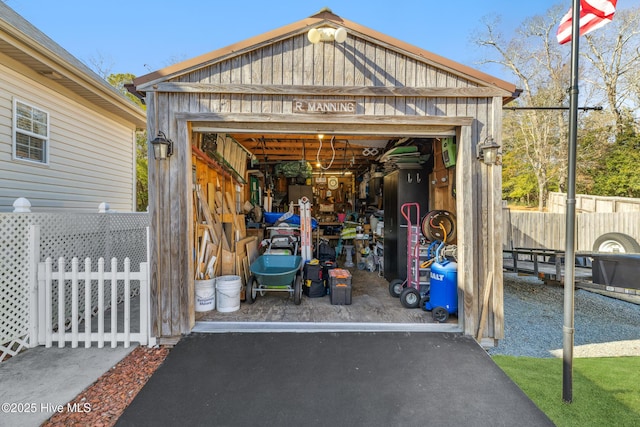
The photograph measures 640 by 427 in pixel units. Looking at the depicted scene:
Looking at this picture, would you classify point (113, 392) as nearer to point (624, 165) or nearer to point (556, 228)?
point (556, 228)

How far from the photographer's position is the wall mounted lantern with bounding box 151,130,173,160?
3.59 meters

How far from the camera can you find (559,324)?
204 inches

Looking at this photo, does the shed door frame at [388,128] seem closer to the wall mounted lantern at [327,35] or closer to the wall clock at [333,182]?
the wall mounted lantern at [327,35]

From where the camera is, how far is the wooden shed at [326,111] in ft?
12.2

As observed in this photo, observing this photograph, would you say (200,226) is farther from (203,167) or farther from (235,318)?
(235,318)

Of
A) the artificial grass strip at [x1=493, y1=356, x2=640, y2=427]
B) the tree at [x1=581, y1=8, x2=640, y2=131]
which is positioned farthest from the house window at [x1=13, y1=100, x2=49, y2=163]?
the tree at [x1=581, y1=8, x2=640, y2=131]

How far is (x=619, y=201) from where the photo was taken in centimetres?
944

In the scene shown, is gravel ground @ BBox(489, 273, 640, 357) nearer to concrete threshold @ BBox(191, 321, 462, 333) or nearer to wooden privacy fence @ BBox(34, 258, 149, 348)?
concrete threshold @ BBox(191, 321, 462, 333)

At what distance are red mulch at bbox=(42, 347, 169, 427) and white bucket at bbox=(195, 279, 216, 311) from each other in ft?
3.05

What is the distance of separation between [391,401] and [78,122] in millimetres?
7845

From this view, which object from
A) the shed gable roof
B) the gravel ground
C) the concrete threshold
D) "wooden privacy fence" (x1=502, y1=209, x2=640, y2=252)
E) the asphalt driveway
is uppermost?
the shed gable roof

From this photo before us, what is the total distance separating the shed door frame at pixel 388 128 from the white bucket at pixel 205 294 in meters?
0.58

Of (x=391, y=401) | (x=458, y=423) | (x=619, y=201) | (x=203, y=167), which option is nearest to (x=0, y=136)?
(x=203, y=167)

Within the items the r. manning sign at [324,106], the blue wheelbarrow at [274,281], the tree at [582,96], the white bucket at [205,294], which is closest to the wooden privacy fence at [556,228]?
the blue wheelbarrow at [274,281]
